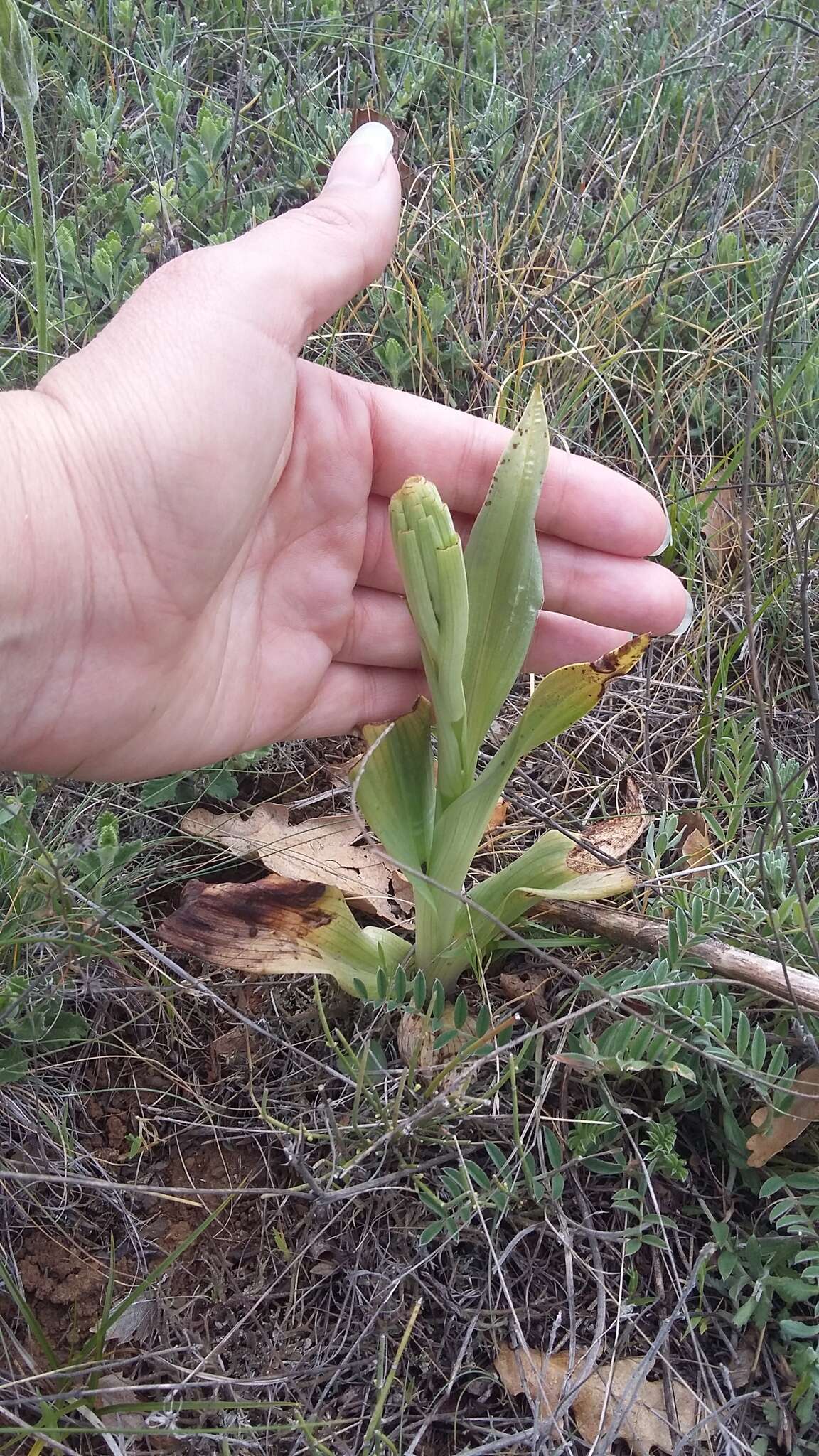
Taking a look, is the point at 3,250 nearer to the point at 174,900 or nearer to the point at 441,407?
the point at 441,407

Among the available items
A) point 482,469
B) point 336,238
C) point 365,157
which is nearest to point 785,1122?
point 482,469

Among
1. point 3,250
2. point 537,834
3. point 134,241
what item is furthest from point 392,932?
point 3,250

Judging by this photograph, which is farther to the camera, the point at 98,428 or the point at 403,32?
the point at 403,32

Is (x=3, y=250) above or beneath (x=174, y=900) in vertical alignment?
above

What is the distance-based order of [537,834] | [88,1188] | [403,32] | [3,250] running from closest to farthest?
[88,1188]
[537,834]
[3,250]
[403,32]

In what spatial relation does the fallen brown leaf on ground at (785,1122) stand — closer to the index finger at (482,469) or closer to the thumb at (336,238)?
the index finger at (482,469)

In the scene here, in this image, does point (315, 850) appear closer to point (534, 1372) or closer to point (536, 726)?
point (536, 726)

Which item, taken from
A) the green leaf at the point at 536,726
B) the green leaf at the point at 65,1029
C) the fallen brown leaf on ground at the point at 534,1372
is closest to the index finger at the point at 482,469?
the green leaf at the point at 536,726
